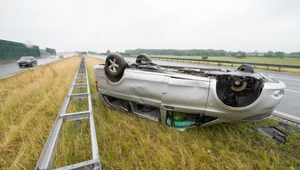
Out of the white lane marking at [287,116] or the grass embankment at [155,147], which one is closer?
the grass embankment at [155,147]

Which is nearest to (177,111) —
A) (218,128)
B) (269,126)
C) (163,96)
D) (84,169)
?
(163,96)

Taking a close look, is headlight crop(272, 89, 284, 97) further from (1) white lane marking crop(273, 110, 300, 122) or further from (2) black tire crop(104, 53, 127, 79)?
(2) black tire crop(104, 53, 127, 79)

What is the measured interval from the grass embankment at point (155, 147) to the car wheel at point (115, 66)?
0.91m

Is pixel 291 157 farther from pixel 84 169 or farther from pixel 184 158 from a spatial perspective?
pixel 84 169

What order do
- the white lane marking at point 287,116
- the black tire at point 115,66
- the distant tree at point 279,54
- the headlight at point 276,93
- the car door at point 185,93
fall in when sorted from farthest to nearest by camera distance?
1. the distant tree at point 279,54
2. the white lane marking at point 287,116
3. the black tire at point 115,66
4. the car door at point 185,93
5. the headlight at point 276,93

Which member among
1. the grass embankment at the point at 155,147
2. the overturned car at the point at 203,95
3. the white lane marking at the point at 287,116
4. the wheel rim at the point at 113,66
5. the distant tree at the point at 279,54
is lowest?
the white lane marking at the point at 287,116

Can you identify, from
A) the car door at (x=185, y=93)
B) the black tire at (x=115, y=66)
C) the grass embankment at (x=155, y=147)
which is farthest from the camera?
the black tire at (x=115, y=66)

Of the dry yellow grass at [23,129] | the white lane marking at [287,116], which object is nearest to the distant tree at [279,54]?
the white lane marking at [287,116]

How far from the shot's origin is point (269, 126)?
2.73 m

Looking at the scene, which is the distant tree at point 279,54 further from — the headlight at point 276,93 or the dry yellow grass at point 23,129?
the dry yellow grass at point 23,129

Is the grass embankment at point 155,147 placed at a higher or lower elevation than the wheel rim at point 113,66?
lower

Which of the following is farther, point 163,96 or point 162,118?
point 162,118

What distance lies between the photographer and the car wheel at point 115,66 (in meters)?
2.88

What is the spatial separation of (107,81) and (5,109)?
2494 millimetres
